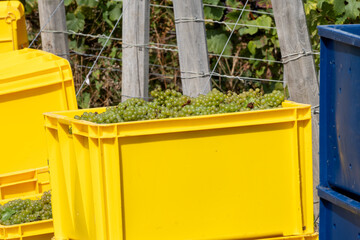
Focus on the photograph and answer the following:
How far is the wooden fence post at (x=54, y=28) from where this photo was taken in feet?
19.6

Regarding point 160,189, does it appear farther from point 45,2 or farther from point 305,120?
point 45,2

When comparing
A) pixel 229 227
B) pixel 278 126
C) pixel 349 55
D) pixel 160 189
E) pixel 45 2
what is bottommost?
pixel 229 227

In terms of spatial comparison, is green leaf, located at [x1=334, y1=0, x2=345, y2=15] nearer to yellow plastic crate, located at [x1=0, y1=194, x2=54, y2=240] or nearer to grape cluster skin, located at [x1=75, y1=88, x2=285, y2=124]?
grape cluster skin, located at [x1=75, y1=88, x2=285, y2=124]

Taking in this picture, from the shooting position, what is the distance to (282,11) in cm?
394

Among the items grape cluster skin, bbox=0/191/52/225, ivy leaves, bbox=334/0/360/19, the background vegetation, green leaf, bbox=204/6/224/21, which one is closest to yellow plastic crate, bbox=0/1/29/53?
the background vegetation

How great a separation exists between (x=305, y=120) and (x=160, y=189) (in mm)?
671

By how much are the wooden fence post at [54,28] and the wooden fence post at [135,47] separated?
1.23 m

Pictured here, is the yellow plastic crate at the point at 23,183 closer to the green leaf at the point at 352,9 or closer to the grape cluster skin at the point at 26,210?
the grape cluster skin at the point at 26,210

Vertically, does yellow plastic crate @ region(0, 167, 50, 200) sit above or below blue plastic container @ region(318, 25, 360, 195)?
below

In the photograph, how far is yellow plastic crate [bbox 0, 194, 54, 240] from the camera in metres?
3.62

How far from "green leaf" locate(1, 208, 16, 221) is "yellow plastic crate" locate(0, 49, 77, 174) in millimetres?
485

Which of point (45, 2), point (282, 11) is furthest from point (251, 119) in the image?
point (45, 2)

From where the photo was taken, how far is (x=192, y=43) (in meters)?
4.56

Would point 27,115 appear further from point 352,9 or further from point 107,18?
point 107,18
